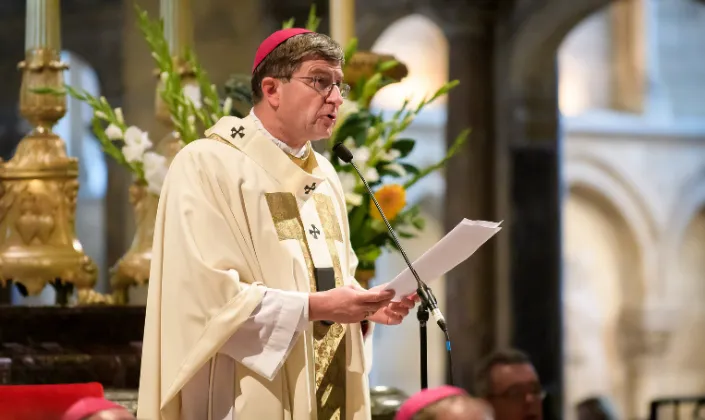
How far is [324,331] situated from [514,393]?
1.48m

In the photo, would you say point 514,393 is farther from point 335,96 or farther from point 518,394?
point 335,96

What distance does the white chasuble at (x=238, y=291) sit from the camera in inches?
137

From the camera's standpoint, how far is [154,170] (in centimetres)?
505

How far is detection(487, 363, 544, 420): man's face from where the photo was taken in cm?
505

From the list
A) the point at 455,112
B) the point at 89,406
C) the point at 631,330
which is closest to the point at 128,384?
the point at 89,406

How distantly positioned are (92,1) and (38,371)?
4455 mm

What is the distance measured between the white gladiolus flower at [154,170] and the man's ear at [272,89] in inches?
55.4

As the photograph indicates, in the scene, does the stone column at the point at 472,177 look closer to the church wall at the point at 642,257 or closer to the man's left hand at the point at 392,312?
the man's left hand at the point at 392,312

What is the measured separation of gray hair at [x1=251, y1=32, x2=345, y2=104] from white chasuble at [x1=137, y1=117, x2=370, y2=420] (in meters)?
0.17

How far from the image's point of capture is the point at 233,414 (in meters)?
3.56

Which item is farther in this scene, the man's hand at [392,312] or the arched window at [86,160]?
the arched window at [86,160]

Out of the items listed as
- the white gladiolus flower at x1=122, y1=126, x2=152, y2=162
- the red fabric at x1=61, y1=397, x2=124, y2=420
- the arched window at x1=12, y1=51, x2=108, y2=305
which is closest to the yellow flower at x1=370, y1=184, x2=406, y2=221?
the white gladiolus flower at x1=122, y1=126, x2=152, y2=162

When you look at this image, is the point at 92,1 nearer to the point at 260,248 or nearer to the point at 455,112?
the point at 455,112

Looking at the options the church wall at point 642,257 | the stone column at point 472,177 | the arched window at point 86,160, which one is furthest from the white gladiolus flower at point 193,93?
the church wall at point 642,257
